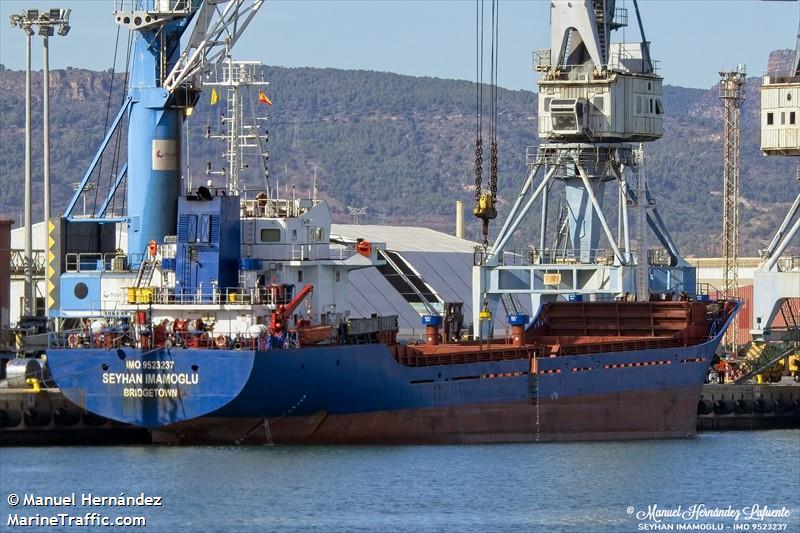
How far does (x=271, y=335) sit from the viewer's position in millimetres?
45500

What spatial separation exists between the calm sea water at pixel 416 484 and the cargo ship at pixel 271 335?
1.06m

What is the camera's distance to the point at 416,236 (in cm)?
9400

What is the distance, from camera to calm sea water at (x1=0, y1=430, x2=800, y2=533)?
37438mm

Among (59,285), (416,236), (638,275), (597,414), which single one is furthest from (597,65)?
(416,236)

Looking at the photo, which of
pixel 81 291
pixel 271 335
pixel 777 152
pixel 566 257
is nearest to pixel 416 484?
pixel 271 335

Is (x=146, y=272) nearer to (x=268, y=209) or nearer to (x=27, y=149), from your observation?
(x=268, y=209)

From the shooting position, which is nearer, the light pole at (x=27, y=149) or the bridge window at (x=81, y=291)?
the bridge window at (x=81, y=291)

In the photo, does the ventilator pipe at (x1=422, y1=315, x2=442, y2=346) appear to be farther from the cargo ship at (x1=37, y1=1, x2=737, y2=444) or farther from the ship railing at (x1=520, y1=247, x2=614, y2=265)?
the ship railing at (x1=520, y1=247, x2=614, y2=265)

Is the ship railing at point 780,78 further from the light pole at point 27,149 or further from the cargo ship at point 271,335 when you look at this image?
the light pole at point 27,149

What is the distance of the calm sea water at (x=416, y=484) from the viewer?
3744 cm

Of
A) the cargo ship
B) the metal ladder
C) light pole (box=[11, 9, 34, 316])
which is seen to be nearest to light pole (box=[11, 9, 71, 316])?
light pole (box=[11, 9, 34, 316])

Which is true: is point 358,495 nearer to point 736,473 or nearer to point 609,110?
point 736,473

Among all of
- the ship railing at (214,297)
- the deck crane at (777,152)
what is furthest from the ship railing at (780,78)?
the ship railing at (214,297)

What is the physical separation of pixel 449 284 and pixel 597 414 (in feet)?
105
